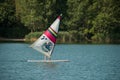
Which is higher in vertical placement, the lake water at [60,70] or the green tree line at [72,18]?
the lake water at [60,70]

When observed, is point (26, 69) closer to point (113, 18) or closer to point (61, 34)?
point (61, 34)

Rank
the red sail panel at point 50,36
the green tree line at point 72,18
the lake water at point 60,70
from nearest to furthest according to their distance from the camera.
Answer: the lake water at point 60,70 → the red sail panel at point 50,36 → the green tree line at point 72,18

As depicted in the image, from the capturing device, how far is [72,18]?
116 metres

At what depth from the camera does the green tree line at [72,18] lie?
11206cm

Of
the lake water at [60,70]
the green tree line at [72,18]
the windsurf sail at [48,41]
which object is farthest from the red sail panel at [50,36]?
the green tree line at [72,18]

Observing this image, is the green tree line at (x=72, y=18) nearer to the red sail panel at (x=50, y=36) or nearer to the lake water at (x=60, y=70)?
the red sail panel at (x=50, y=36)

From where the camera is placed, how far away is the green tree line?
112062mm

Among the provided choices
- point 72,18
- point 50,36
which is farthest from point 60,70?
point 72,18

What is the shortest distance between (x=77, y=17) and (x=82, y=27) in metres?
2.02

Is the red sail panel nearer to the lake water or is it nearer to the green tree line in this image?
the lake water

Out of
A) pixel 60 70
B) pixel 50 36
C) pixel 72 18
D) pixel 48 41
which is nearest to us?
pixel 60 70

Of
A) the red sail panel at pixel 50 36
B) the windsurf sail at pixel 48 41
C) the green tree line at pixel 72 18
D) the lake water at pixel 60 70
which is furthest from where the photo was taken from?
the green tree line at pixel 72 18

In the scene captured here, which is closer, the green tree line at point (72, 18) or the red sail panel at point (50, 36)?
the red sail panel at point (50, 36)

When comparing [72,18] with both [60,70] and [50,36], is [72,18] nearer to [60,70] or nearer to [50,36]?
[50,36]
